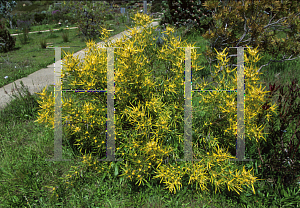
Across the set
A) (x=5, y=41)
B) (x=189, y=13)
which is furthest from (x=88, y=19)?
(x=189, y=13)

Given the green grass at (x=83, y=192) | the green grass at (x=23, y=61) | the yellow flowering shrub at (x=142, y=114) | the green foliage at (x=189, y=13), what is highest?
the green foliage at (x=189, y=13)

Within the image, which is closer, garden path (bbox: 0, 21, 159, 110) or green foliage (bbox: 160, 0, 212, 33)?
Answer: garden path (bbox: 0, 21, 159, 110)

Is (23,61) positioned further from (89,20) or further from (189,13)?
(189,13)

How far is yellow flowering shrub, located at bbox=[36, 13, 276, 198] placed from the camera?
1.78 metres

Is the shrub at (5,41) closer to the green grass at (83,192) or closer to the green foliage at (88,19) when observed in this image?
the green foliage at (88,19)

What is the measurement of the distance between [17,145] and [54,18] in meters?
17.2

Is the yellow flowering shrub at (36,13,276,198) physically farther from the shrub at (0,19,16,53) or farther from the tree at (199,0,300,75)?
the shrub at (0,19,16,53)

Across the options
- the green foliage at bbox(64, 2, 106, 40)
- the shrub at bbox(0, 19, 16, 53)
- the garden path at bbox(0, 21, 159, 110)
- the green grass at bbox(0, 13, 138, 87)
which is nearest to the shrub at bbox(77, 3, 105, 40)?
the green foliage at bbox(64, 2, 106, 40)

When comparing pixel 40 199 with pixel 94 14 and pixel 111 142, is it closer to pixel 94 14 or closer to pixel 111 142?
pixel 111 142

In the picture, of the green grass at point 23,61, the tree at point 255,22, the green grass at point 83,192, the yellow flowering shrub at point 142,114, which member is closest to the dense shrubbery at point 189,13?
the green grass at point 23,61

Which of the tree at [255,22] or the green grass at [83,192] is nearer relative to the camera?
the green grass at [83,192]

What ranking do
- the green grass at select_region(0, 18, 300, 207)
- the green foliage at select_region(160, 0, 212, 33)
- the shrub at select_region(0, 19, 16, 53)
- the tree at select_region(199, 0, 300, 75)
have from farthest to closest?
the green foliage at select_region(160, 0, 212, 33)
the shrub at select_region(0, 19, 16, 53)
the tree at select_region(199, 0, 300, 75)
the green grass at select_region(0, 18, 300, 207)

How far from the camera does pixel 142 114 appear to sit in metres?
1.71

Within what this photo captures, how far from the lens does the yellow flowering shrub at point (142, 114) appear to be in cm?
178
